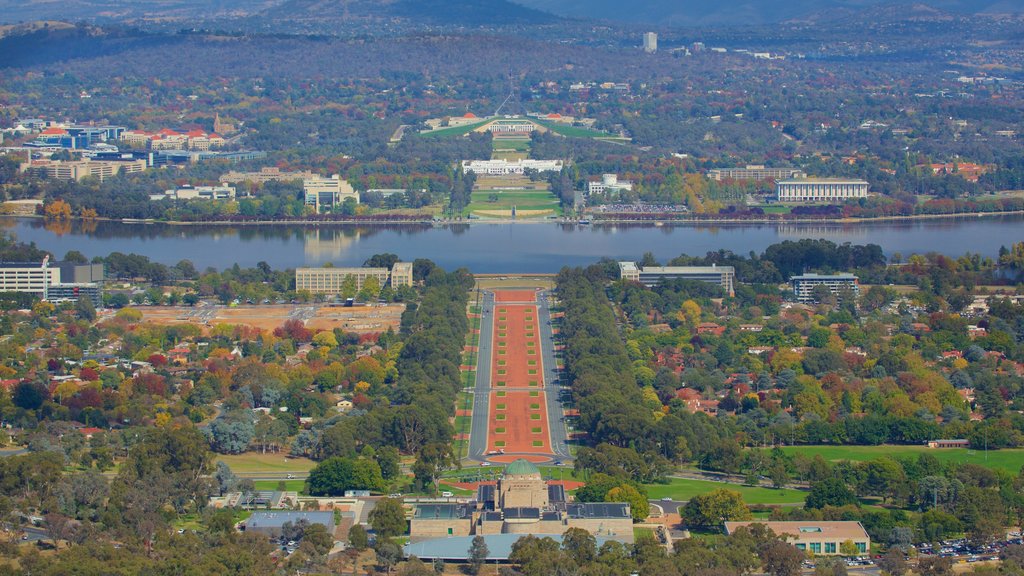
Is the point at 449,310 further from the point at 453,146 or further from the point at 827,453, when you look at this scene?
the point at 453,146

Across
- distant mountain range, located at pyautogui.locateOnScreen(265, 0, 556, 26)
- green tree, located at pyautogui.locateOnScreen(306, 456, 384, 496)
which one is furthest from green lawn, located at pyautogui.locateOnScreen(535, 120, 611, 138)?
distant mountain range, located at pyautogui.locateOnScreen(265, 0, 556, 26)

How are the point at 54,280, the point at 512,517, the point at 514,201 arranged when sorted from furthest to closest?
the point at 514,201 < the point at 54,280 < the point at 512,517

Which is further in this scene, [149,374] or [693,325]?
[693,325]

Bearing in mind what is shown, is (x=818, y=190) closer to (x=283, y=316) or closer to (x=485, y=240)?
(x=485, y=240)

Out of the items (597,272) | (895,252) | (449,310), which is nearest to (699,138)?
(895,252)

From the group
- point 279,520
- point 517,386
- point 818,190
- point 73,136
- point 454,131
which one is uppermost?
point 454,131

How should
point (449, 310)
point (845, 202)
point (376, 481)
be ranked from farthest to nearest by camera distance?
point (845, 202)
point (449, 310)
point (376, 481)

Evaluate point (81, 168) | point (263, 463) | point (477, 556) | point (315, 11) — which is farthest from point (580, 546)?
point (315, 11)

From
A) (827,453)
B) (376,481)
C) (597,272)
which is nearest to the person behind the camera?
(376,481)
